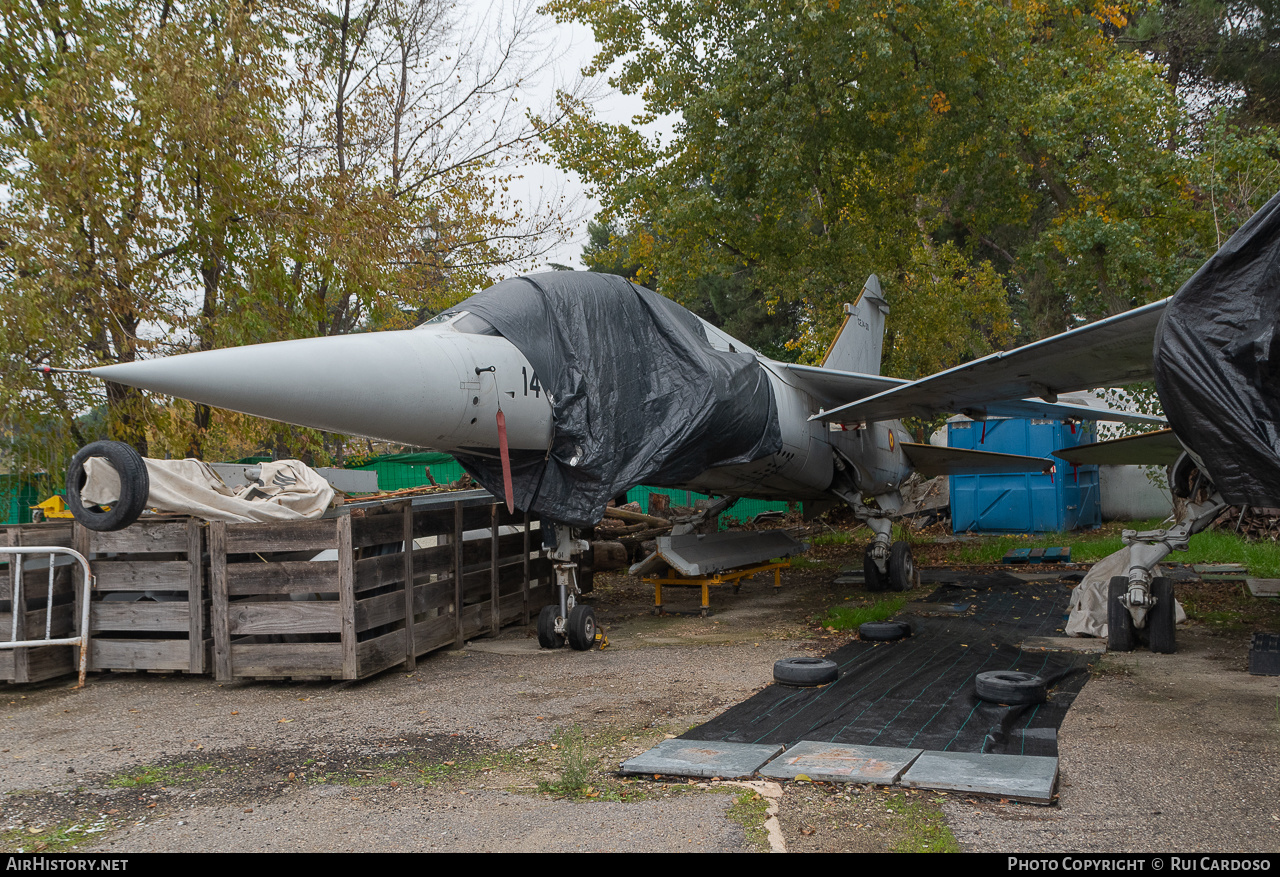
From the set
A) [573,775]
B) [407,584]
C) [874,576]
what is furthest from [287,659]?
[874,576]

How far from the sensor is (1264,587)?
959 cm

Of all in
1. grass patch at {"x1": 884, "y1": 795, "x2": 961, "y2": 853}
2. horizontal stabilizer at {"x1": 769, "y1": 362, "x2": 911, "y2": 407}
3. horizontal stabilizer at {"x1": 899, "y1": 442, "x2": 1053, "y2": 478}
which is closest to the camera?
grass patch at {"x1": 884, "y1": 795, "x2": 961, "y2": 853}

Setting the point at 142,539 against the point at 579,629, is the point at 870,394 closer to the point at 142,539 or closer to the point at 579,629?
the point at 579,629

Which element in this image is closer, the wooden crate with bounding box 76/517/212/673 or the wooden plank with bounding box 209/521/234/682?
the wooden plank with bounding box 209/521/234/682

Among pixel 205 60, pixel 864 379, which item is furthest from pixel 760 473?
pixel 205 60

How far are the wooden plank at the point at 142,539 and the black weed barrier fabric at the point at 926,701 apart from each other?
14.1 ft

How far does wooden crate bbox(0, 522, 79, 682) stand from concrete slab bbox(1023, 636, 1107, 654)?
25.5 feet

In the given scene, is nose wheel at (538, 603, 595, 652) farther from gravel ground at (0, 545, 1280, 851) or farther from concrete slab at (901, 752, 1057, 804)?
concrete slab at (901, 752, 1057, 804)

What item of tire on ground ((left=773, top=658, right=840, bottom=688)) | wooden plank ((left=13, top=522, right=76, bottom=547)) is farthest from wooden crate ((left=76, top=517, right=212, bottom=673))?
tire on ground ((left=773, top=658, right=840, bottom=688))

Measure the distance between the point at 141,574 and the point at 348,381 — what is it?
2892 mm

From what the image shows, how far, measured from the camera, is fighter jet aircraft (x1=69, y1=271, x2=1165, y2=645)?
5.18 m

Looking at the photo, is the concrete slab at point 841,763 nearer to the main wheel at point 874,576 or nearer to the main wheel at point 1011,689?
the main wheel at point 1011,689

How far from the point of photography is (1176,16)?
790 inches

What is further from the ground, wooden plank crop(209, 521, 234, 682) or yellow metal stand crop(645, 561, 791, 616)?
wooden plank crop(209, 521, 234, 682)
